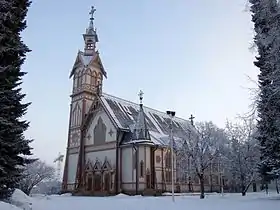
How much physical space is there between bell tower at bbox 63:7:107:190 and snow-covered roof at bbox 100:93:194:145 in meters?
2.91

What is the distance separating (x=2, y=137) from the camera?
43.4 ft

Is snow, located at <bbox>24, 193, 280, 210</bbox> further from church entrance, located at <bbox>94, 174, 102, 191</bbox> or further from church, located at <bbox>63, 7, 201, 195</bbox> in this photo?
church entrance, located at <bbox>94, 174, 102, 191</bbox>

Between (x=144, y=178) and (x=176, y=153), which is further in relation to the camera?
(x=176, y=153)

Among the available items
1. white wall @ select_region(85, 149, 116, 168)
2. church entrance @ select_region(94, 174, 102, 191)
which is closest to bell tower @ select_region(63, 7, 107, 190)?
white wall @ select_region(85, 149, 116, 168)

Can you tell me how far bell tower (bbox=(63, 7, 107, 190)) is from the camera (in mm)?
47281

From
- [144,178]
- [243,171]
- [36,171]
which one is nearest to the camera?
[243,171]

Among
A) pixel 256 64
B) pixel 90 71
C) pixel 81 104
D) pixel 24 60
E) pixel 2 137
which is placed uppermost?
pixel 90 71

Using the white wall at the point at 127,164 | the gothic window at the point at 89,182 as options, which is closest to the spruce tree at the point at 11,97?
the white wall at the point at 127,164

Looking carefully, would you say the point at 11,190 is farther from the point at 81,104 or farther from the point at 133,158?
the point at 81,104

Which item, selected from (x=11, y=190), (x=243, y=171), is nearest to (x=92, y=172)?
(x=243, y=171)

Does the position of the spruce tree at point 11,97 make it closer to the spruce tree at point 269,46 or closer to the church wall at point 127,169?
the spruce tree at point 269,46

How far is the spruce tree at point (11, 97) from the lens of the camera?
13.0 metres

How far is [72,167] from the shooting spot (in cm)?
4691

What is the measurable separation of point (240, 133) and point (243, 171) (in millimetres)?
5449
